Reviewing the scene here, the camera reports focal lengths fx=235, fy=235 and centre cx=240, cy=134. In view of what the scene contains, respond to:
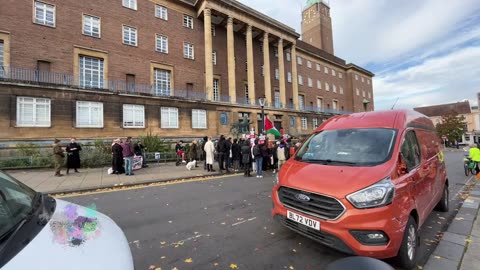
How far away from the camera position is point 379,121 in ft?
14.0

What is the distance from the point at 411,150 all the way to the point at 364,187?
1.62 m

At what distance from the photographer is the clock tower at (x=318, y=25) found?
209 ft

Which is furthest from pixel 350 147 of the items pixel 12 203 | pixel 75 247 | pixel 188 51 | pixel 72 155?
pixel 188 51

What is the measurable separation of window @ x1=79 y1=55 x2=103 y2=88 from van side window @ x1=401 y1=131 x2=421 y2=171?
83.1 feet

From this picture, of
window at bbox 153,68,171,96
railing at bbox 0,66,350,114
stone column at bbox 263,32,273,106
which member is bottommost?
railing at bbox 0,66,350,114

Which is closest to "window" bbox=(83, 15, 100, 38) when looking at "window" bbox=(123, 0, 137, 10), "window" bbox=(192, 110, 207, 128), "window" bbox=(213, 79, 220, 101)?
"window" bbox=(123, 0, 137, 10)

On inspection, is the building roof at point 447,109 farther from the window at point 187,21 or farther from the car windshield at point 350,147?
the car windshield at point 350,147

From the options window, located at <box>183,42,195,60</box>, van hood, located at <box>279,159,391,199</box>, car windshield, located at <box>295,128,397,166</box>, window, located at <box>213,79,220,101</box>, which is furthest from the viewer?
window, located at <box>213,79,220,101</box>

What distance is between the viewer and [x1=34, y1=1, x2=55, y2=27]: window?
20.6 metres

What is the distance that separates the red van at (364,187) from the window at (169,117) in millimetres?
21676

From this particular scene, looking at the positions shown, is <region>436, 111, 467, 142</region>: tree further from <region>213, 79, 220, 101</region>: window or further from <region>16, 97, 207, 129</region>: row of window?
<region>16, 97, 207, 129</region>: row of window

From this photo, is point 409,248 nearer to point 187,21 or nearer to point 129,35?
point 129,35

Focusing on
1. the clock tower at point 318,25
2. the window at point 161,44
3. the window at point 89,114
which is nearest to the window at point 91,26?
the window at point 161,44

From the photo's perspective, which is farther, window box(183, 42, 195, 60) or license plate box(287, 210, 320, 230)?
window box(183, 42, 195, 60)
